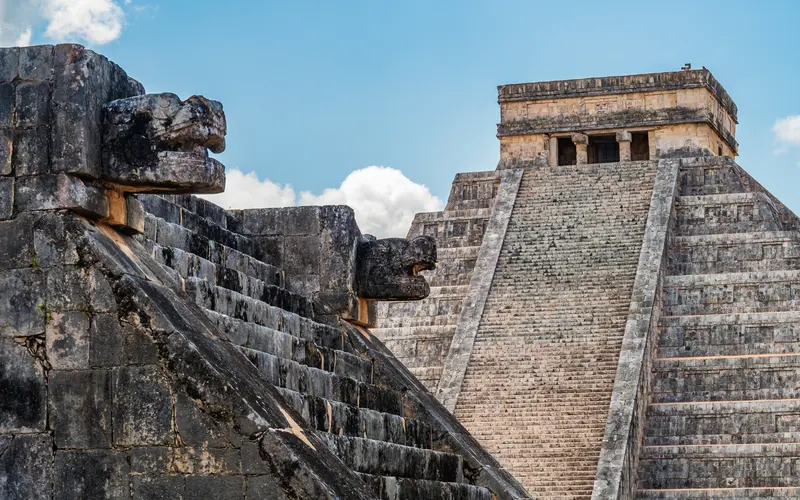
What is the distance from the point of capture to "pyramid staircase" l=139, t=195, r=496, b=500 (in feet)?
34.7

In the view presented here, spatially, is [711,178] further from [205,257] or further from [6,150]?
[6,150]

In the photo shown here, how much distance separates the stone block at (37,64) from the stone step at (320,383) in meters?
1.91

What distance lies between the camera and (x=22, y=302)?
9.36 metres

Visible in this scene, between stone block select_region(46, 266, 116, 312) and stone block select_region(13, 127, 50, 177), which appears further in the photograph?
stone block select_region(13, 127, 50, 177)

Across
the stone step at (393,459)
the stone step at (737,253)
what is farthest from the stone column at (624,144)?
the stone step at (393,459)

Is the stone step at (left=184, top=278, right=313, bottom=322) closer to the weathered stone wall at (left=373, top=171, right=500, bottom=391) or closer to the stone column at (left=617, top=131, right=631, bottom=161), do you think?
the weathered stone wall at (left=373, top=171, right=500, bottom=391)

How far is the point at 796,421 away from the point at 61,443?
1846 cm

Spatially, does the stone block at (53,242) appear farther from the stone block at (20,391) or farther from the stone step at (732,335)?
the stone step at (732,335)

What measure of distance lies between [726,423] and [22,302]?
59.9 feet

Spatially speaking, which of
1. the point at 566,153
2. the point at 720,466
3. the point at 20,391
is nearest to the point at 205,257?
the point at 20,391

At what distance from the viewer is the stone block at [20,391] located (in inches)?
361

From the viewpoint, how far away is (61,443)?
909cm

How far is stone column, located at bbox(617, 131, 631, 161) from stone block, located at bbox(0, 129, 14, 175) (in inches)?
1029

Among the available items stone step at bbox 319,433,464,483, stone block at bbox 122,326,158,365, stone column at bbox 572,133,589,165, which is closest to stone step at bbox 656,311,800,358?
stone column at bbox 572,133,589,165
